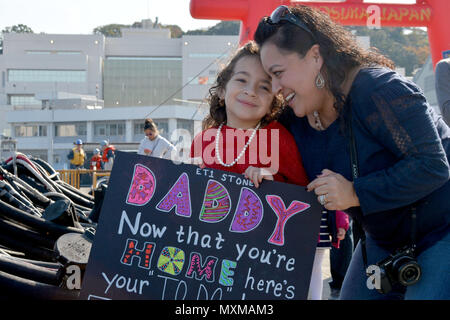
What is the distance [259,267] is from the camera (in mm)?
2457

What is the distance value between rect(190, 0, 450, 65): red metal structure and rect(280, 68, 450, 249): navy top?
20.6 ft

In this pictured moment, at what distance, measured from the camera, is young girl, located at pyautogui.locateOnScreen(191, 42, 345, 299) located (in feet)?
8.73

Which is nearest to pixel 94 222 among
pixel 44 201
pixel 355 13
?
pixel 44 201

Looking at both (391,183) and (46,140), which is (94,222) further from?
(46,140)

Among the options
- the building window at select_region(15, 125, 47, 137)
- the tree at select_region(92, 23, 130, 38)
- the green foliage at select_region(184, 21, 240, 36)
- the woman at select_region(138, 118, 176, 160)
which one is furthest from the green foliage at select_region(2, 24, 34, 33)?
the woman at select_region(138, 118, 176, 160)

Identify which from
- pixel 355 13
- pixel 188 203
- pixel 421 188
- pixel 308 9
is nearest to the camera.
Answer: pixel 421 188

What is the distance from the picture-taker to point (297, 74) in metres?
2.29

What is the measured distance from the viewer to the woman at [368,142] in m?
2.00

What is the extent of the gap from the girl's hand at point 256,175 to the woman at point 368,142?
23 cm

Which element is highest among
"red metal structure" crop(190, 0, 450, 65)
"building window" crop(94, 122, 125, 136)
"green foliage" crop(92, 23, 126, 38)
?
"green foliage" crop(92, 23, 126, 38)

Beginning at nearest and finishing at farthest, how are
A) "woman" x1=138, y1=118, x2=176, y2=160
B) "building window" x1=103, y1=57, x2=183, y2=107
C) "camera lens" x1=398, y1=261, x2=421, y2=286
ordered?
1. "camera lens" x1=398, y1=261, x2=421, y2=286
2. "woman" x1=138, y1=118, x2=176, y2=160
3. "building window" x1=103, y1=57, x2=183, y2=107

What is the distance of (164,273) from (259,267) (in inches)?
18.5

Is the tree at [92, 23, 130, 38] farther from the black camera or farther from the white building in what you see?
the black camera

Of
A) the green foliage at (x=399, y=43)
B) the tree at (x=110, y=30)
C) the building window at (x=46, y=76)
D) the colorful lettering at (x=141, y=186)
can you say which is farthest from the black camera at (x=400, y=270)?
the tree at (x=110, y=30)
